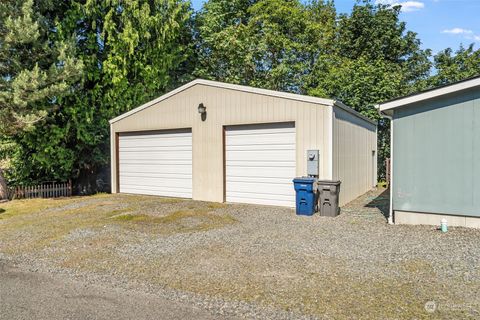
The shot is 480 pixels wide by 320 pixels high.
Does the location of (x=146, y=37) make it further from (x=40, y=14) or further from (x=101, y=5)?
(x=40, y=14)

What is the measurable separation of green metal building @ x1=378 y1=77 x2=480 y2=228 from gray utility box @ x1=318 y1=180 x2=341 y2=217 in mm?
1290

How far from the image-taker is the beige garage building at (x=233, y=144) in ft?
30.5

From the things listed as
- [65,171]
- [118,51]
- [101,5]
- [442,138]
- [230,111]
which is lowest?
[65,171]

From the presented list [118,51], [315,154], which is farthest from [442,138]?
[118,51]

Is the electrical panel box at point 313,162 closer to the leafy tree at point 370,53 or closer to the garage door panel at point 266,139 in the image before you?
the garage door panel at point 266,139

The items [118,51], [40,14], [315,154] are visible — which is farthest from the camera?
[118,51]

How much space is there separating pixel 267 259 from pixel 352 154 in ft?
22.9

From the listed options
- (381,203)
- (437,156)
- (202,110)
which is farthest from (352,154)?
(202,110)

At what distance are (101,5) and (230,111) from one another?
8776 mm

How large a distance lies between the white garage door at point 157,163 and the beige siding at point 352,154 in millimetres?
4724

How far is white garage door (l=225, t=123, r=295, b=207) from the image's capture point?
9633 millimetres

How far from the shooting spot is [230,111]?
10.5m

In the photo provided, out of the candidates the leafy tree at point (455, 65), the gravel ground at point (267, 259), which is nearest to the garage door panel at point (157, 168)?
the gravel ground at point (267, 259)

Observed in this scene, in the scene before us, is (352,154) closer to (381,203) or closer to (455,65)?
(381,203)
